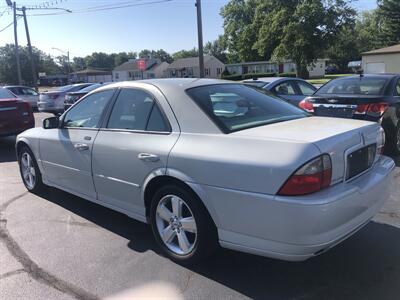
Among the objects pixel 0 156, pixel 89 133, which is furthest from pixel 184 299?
pixel 0 156

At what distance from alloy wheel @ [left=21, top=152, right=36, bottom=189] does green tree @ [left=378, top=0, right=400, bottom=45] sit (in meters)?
61.4

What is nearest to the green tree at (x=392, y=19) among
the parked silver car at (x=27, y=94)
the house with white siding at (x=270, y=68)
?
the house with white siding at (x=270, y=68)

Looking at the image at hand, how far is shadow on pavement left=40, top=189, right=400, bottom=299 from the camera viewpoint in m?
3.24

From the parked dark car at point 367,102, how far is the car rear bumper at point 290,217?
12.9ft

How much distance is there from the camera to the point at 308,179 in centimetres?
296

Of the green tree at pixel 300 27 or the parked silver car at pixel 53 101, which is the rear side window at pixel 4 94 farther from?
the green tree at pixel 300 27

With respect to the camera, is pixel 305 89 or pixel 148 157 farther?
pixel 305 89

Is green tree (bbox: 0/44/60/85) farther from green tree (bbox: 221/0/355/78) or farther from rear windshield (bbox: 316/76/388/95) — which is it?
rear windshield (bbox: 316/76/388/95)

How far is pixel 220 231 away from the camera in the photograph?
133 inches

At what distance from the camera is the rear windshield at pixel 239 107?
3703 mm

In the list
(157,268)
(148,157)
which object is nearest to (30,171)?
(148,157)

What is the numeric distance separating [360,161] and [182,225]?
5.15ft

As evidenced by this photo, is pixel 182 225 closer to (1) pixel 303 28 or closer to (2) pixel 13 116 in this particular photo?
(2) pixel 13 116

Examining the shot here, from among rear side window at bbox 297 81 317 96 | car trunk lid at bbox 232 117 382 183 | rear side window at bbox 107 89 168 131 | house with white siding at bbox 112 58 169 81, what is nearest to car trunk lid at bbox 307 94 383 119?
rear side window at bbox 297 81 317 96
